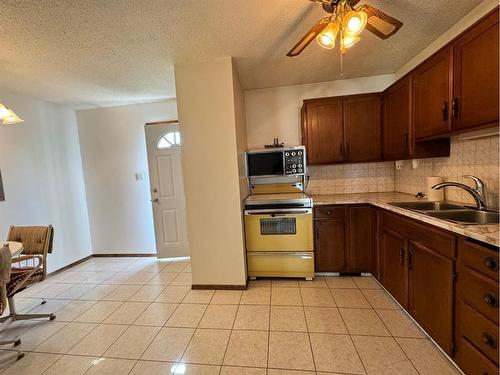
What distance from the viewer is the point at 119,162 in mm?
3682

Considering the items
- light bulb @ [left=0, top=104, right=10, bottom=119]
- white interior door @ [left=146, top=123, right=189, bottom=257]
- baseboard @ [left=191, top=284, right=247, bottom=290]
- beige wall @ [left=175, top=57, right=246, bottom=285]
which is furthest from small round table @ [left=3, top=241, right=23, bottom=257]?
white interior door @ [left=146, top=123, right=189, bottom=257]

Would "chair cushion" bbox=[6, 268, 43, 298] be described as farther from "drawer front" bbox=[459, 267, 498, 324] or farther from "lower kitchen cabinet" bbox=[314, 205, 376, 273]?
"drawer front" bbox=[459, 267, 498, 324]

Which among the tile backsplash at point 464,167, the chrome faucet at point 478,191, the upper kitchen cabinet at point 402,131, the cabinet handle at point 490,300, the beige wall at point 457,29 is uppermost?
the beige wall at point 457,29

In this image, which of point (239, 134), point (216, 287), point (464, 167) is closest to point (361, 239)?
point (464, 167)

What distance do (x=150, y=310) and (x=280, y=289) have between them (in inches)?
51.5

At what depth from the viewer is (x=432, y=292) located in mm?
1509

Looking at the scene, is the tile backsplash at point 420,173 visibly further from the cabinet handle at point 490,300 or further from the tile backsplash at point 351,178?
the cabinet handle at point 490,300

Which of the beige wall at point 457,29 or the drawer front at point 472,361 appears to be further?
the beige wall at point 457,29

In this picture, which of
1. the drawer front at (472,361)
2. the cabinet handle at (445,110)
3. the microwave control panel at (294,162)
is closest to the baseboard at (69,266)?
the microwave control panel at (294,162)

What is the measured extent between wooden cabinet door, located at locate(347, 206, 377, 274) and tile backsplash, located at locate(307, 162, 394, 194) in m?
0.64

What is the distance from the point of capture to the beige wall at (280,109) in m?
3.06

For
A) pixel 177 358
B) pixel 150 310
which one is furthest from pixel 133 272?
pixel 177 358

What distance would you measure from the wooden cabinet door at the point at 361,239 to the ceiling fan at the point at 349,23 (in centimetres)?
166

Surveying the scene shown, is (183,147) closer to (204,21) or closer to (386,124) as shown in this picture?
(204,21)
